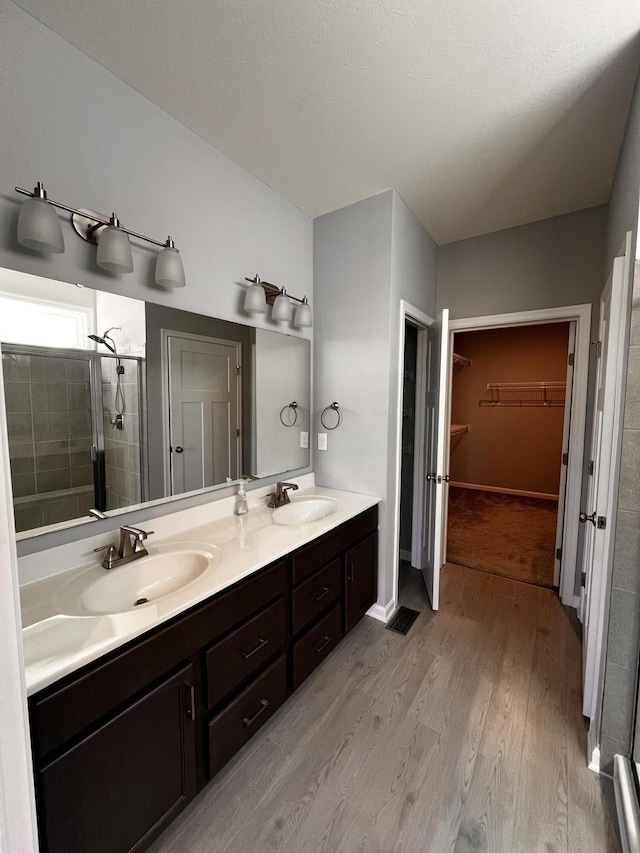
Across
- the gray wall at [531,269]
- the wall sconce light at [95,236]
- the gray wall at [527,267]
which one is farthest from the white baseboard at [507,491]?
the wall sconce light at [95,236]

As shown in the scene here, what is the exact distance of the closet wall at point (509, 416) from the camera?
189 inches

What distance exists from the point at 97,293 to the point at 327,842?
2.04 metres

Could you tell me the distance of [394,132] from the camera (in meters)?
1.63

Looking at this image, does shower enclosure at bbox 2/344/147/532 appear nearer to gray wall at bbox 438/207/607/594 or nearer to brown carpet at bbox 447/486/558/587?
gray wall at bbox 438/207/607/594

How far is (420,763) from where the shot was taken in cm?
141

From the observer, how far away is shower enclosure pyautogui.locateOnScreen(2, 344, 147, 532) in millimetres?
1178

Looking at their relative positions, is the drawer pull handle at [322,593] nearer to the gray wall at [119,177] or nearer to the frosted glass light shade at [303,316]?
the gray wall at [119,177]

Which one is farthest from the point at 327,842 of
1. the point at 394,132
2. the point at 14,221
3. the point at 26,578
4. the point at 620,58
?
the point at 620,58

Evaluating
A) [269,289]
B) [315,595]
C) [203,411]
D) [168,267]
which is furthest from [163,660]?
[269,289]

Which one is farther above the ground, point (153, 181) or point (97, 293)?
point (153, 181)

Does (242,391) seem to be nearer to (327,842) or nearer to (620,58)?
(327,842)

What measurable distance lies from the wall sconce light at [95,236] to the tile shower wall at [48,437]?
14.3 inches

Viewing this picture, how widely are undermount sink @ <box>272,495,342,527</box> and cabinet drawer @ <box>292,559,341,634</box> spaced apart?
1.22 ft

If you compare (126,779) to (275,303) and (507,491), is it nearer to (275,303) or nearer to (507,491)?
(275,303)
